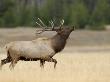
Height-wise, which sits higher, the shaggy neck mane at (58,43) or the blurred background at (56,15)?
the shaggy neck mane at (58,43)

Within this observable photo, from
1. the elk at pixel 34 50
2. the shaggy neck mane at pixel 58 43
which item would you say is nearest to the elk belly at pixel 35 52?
the elk at pixel 34 50

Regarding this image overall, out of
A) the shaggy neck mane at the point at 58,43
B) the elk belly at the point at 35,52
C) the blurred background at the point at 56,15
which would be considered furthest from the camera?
the blurred background at the point at 56,15

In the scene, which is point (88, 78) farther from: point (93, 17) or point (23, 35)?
point (93, 17)

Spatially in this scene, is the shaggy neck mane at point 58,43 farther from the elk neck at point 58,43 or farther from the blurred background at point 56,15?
the blurred background at point 56,15

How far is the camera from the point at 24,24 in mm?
69125

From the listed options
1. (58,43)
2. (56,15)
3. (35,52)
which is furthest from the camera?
(56,15)

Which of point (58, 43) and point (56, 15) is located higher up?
point (58, 43)

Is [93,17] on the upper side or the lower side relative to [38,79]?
lower

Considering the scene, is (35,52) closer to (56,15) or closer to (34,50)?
(34,50)

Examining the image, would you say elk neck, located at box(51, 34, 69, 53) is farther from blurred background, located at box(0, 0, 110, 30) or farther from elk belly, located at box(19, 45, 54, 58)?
blurred background, located at box(0, 0, 110, 30)

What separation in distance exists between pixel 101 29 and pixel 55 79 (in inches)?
1781

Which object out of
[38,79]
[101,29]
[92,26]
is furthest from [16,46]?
[92,26]

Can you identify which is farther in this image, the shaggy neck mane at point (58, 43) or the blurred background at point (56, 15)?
the blurred background at point (56, 15)

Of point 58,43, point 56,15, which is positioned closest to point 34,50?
point 58,43
